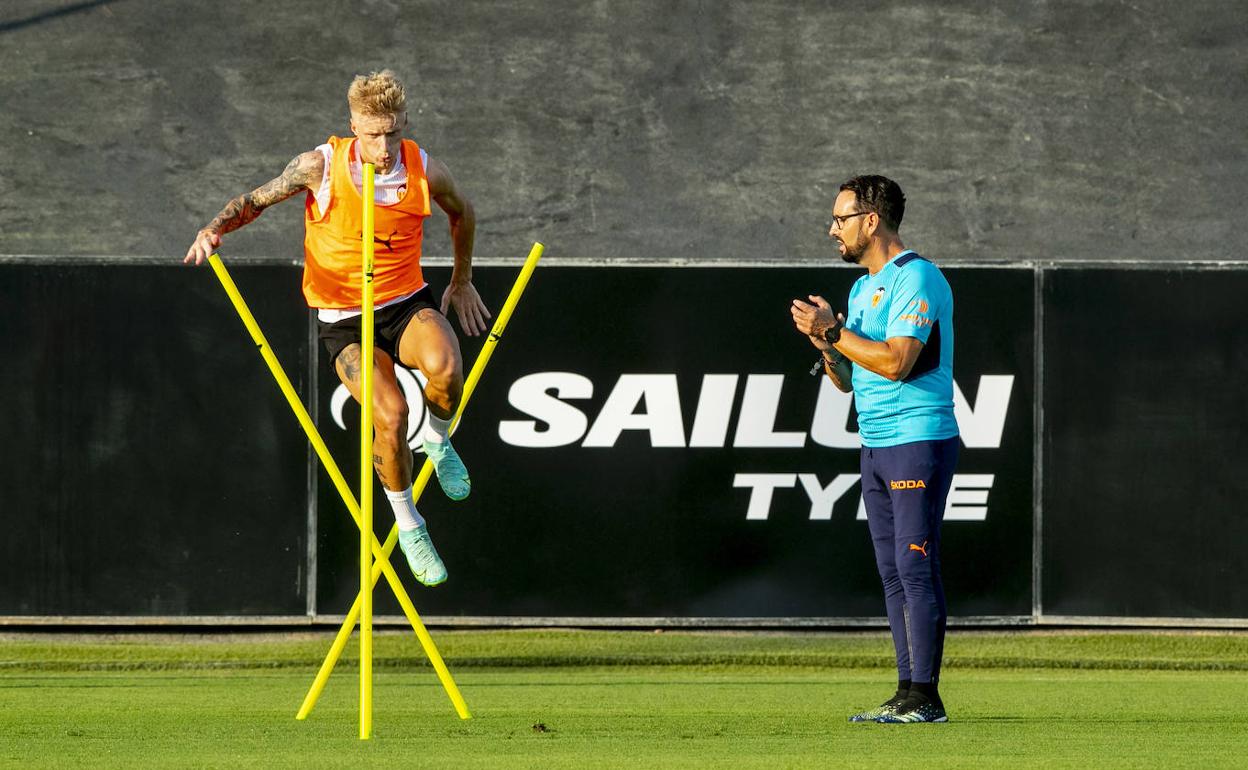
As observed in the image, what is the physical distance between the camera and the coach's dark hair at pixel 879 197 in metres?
6.01

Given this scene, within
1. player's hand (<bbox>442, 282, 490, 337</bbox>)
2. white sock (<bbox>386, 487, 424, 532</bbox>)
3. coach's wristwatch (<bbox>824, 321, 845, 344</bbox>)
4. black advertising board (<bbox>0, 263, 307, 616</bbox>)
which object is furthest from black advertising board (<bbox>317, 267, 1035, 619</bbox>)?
coach's wristwatch (<bbox>824, 321, 845, 344</bbox>)

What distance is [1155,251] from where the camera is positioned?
13.9 m

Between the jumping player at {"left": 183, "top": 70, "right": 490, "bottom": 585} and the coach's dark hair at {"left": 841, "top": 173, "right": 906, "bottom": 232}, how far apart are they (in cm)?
144

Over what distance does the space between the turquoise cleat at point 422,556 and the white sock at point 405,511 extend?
18 mm

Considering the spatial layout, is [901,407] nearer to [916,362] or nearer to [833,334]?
[916,362]

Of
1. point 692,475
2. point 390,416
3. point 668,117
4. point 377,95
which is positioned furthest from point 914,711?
point 668,117

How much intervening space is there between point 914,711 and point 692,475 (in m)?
3.14

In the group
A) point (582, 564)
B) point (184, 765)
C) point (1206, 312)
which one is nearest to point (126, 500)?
point (582, 564)

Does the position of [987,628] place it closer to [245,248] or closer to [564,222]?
[564,222]

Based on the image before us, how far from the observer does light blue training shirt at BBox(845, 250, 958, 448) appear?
5.86m

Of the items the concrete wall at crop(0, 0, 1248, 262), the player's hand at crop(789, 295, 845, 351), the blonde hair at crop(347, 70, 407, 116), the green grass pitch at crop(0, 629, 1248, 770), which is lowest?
the green grass pitch at crop(0, 629, 1248, 770)

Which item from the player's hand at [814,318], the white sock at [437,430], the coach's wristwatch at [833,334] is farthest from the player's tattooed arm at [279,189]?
the coach's wristwatch at [833,334]

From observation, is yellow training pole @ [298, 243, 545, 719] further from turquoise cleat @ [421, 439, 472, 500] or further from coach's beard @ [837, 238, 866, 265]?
coach's beard @ [837, 238, 866, 265]

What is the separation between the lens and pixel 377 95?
5.70 metres
